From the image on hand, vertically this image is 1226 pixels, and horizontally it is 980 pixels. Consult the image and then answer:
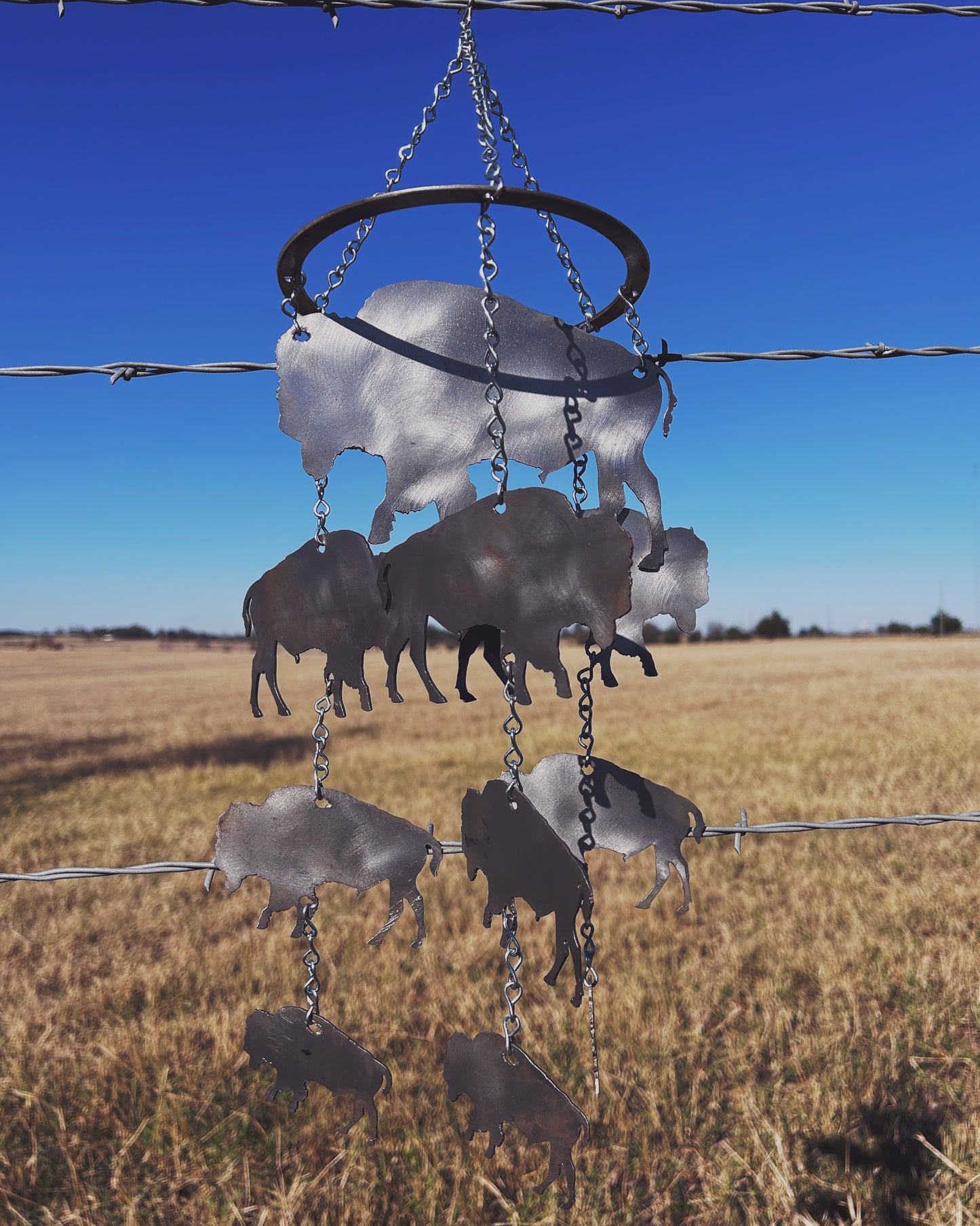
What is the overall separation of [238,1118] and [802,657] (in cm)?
3991

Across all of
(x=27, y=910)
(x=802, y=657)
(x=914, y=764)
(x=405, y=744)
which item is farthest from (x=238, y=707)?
(x=802, y=657)

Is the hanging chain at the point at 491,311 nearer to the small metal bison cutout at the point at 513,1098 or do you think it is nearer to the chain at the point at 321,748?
the chain at the point at 321,748

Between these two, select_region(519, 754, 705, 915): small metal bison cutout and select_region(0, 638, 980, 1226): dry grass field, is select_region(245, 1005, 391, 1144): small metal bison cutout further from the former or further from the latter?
select_region(0, 638, 980, 1226): dry grass field

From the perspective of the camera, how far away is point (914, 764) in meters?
9.58

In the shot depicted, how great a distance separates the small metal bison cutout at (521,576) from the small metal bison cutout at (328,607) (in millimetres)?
121

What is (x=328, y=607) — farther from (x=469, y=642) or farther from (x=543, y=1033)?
(x=543, y=1033)

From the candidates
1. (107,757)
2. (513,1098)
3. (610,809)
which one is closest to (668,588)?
(610,809)

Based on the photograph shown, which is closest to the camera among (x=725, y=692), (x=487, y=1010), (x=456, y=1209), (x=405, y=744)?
(x=456, y=1209)

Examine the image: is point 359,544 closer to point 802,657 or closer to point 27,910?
point 27,910

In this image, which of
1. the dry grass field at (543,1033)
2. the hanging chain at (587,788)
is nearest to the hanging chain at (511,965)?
the hanging chain at (587,788)

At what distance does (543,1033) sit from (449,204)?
144 inches

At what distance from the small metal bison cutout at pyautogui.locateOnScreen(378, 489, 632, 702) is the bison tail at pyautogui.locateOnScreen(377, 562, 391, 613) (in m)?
0.07

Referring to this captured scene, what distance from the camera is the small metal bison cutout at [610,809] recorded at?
190 cm

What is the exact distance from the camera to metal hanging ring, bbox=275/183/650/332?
5.49 ft
